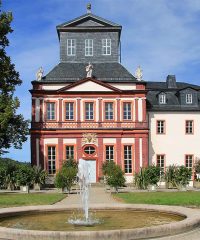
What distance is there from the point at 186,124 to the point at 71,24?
14.6 m

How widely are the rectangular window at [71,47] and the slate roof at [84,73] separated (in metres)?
1.41

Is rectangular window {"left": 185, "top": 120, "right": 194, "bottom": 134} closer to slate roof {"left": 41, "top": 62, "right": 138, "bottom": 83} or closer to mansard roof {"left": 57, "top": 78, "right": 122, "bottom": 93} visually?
slate roof {"left": 41, "top": 62, "right": 138, "bottom": 83}

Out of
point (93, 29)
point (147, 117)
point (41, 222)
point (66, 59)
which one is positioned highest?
point (93, 29)

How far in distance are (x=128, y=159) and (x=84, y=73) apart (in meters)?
8.71

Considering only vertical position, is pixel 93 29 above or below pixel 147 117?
above

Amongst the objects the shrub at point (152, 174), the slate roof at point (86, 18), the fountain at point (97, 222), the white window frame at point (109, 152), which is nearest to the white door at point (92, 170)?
the white window frame at point (109, 152)

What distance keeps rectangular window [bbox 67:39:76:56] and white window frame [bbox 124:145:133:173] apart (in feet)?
36.1

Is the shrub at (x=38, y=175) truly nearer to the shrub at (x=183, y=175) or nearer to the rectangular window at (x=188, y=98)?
the shrub at (x=183, y=175)

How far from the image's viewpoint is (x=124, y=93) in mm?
41656

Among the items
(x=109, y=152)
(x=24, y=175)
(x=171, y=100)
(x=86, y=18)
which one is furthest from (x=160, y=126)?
(x=24, y=175)

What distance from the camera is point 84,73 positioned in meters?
43.2

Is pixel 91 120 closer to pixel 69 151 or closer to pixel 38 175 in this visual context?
pixel 69 151

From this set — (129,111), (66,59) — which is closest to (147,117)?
(129,111)

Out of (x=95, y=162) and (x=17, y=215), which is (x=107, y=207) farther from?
(x=95, y=162)
